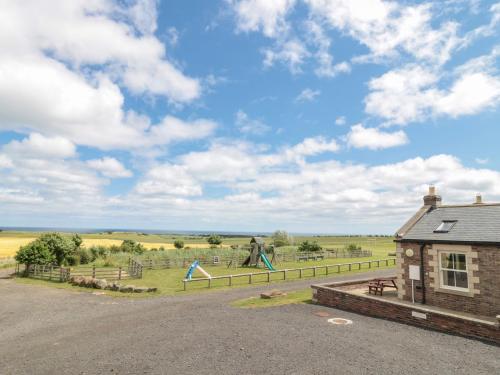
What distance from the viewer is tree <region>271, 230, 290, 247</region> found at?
2755 inches

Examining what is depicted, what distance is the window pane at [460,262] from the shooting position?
47.7 feet

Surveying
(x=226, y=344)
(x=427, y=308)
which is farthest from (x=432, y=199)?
(x=226, y=344)

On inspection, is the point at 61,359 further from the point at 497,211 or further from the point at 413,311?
the point at 497,211

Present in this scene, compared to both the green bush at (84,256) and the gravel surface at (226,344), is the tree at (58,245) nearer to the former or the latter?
the green bush at (84,256)

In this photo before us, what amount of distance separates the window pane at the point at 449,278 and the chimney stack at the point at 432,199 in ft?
15.4

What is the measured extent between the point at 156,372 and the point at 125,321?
6719 mm

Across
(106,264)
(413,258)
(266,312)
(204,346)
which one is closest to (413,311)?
(413,258)

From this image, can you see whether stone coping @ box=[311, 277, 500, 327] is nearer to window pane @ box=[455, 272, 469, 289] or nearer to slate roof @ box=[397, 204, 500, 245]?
window pane @ box=[455, 272, 469, 289]

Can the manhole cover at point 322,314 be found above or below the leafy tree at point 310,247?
below

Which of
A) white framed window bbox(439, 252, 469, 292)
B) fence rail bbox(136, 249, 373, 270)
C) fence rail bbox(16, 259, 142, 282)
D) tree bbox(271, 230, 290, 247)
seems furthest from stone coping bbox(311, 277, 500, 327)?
tree bbox(271, 230, 290, 247)

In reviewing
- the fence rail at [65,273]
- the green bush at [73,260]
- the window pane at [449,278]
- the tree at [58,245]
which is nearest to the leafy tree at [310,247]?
the fence rail at [65,273]

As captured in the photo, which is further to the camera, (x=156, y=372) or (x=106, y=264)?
(x=106, y=264)

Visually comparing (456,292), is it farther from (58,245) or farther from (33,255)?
(58,245)

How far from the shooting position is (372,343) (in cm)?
1102
